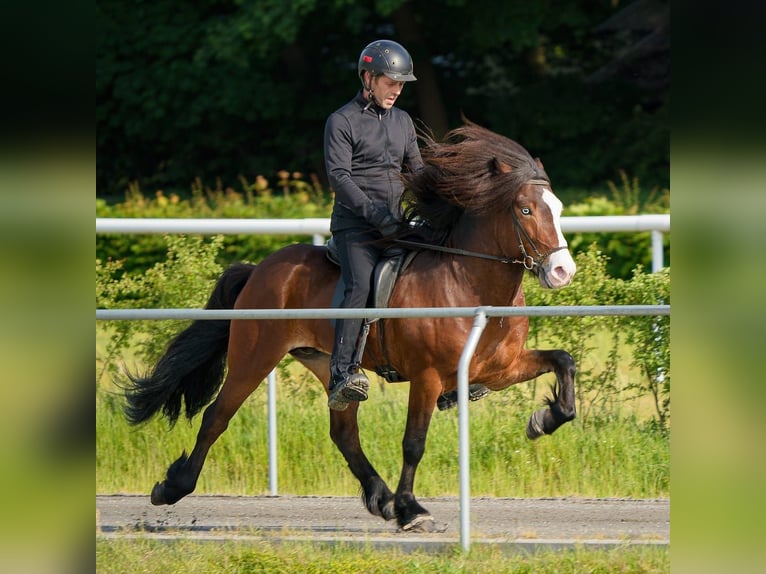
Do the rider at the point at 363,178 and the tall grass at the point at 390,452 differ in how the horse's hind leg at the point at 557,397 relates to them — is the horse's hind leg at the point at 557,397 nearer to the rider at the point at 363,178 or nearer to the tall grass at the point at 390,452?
the rider at the point at 363,178

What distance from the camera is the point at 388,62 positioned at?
18.1 feet

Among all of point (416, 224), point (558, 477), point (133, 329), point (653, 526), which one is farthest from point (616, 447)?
point (133, 329)

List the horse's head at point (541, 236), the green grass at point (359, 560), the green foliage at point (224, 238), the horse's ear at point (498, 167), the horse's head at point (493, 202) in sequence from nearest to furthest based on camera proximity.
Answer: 1. the green grass at point (359, 560)
2. the horse's head at point (541, 236)
3. the horse's head at point (493, 202)
4. the horse's ear at point (498, 167)
5. the green foliage at point (224, 238)

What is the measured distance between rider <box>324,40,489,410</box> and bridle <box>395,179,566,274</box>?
0.59ft

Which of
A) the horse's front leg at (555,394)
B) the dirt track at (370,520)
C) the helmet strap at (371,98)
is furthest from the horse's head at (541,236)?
the dirt track at (370,520)

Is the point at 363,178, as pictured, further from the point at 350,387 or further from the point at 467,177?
the point at 350,387

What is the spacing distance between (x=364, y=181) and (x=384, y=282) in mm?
521

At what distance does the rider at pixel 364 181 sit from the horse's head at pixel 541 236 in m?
0.58

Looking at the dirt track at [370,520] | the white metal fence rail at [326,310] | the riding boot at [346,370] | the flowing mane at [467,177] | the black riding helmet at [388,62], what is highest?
the black riding helmet at [388,62]

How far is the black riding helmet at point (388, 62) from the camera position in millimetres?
5508

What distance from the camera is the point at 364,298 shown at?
5.38 metres

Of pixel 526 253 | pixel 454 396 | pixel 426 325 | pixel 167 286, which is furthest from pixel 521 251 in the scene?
pixel 167 286
